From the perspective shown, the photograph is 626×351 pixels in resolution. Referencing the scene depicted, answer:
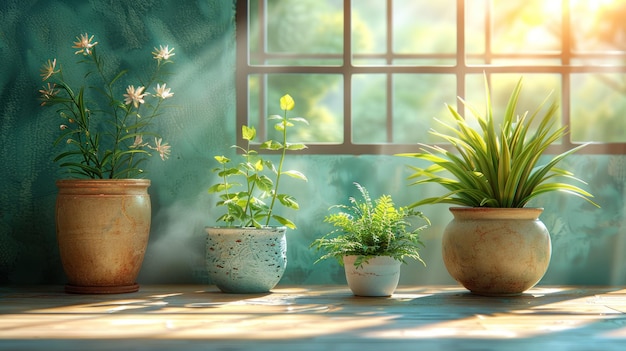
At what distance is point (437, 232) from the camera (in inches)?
146

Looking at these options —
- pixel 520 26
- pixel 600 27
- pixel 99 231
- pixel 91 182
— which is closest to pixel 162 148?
pixel 91 182

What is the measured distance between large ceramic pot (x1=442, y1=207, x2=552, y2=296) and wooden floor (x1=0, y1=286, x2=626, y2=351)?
78 mm

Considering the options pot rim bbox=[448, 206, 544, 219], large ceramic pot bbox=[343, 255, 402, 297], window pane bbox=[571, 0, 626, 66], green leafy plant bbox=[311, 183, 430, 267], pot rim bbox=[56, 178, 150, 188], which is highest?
window pane bbox=[571, 0, 626, 66]

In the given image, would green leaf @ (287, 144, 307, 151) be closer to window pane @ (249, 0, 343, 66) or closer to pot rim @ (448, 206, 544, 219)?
pot rim @ (448, 206, 544, 219)

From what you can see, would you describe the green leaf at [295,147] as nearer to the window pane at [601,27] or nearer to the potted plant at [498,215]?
the potted plant at [498,215]

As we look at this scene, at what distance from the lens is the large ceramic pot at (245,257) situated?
10.6 feet

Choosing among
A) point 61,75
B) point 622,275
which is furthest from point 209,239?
point 622,275

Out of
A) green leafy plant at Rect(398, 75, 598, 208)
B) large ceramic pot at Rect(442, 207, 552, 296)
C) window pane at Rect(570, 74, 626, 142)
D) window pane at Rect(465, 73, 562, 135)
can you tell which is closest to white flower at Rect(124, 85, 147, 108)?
green leafy plant at Rect(398, 75, 598, 208)

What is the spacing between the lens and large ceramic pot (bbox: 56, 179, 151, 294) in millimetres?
3273

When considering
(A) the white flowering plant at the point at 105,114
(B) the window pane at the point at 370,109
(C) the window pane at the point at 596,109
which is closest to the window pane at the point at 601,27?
(C) the window pane at the point at 596,109

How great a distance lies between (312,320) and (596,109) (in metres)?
19.9

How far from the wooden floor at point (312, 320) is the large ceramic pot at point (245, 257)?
0.08 metres

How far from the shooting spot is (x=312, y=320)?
2500mm

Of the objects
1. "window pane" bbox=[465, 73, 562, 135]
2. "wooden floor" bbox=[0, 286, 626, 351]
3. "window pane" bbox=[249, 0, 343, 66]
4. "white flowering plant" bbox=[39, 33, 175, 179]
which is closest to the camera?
"wooden floor" bbox=[0, 286, 626, 351]
